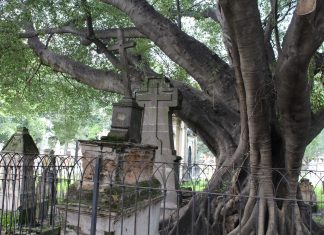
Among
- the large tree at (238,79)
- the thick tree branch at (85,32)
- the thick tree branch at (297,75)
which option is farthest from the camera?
the thick tree branch at (85,32)

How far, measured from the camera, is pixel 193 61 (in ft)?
24.5

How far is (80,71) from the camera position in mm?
10242

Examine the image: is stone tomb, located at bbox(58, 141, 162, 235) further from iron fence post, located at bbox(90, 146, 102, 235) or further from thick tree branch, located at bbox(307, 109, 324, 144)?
thick tree branch, located at bbox(307, 109, 324, 144)

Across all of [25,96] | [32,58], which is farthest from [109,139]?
[25,96]

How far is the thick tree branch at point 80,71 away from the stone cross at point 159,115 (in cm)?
118

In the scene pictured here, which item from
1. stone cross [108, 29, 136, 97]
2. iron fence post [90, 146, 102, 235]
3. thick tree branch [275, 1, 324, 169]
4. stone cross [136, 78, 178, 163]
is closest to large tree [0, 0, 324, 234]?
thick tree branch [275, 1, 324, 169]

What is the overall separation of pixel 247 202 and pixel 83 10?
6182mm

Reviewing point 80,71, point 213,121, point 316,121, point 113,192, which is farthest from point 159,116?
point 113,192

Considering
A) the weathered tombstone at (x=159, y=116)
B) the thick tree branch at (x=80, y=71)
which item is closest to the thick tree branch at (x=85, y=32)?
the thick tree branch at (x=80, y=71)

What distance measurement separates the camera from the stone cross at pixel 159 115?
855cm

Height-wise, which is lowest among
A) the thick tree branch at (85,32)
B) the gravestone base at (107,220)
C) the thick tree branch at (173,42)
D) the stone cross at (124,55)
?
the gravestone base at (107,220)

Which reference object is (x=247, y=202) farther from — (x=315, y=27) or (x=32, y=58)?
(x=32, y=58)

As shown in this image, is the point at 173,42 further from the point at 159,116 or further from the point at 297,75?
the point at 297,75

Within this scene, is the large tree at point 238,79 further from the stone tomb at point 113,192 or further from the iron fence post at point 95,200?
the iron fence post at point 95,200
